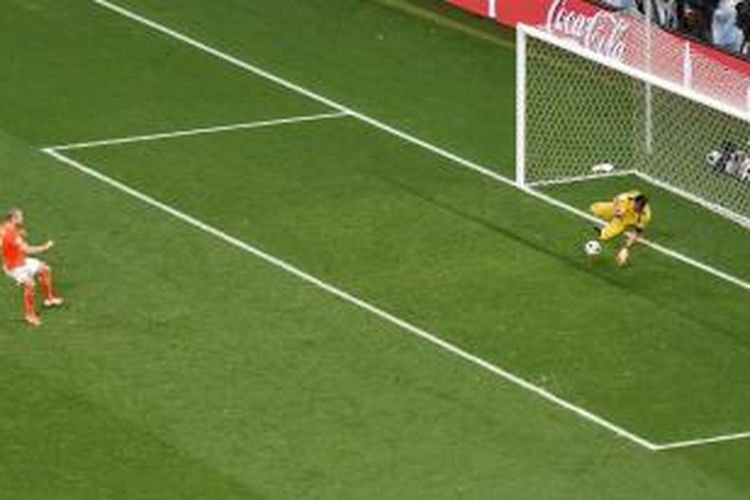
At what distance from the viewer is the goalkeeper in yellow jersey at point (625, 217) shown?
3172 centimetres

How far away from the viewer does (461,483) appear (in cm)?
2552

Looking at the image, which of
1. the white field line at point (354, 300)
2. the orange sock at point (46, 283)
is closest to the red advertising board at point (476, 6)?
the white field line at point (354, 300)

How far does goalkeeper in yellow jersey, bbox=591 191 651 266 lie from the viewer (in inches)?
1249

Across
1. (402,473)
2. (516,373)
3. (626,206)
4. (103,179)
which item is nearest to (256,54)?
(103,179)

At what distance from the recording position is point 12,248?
2889 centimetres

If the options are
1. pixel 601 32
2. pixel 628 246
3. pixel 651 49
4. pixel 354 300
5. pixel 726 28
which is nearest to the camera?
pixel 354 300

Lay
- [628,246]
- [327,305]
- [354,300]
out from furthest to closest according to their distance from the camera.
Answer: [628,246] → [354,300] → [327,305]

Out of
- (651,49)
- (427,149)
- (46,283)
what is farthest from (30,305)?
(651,49)

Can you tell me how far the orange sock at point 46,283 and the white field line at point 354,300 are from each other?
2851mm

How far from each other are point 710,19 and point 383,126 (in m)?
5.00

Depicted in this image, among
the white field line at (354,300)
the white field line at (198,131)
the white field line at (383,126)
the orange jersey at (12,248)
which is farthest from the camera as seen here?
the white field line at (198,131)

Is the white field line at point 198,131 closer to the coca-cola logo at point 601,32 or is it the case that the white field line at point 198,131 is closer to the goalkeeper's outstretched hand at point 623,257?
the coca-cola logo at point 601,32

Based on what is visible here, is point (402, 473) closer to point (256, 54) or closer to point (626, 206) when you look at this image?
point (626, 206)

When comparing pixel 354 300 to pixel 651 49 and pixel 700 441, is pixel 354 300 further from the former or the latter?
pixel 651 49
